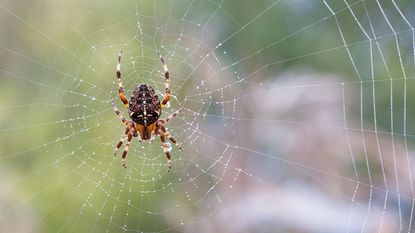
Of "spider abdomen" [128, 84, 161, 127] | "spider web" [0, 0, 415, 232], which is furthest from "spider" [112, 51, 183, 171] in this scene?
"spider web" [0, 0, 415, 232]

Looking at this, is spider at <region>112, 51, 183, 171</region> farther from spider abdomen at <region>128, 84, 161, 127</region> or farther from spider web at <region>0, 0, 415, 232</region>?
spider web at <region>0, 0, 415, 232</region>

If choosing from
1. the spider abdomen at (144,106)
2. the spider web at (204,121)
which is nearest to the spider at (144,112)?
the spider abdomen at (144,106)

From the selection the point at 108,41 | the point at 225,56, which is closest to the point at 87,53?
the point at 108,41

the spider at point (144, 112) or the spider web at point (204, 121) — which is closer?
the spider at point (144, 112)

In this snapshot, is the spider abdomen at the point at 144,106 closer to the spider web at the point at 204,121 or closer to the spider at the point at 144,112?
the spider at the point at 144,112

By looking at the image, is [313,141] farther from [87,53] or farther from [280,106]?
[87,53]
